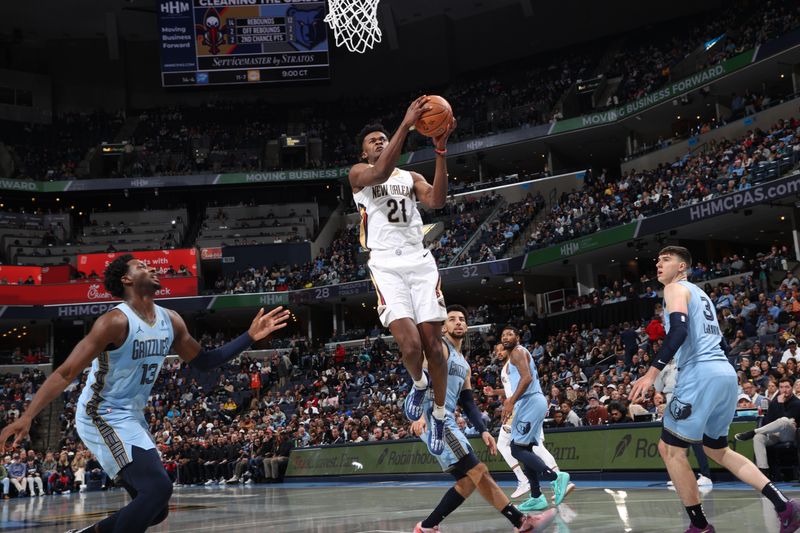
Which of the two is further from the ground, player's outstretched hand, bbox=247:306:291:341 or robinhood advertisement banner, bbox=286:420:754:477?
player's outstretched hand, bbox=247:306:291:341

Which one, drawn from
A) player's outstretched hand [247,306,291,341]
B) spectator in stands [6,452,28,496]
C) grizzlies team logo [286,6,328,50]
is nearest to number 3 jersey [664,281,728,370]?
player's outstretched hand [247,306,291,341]

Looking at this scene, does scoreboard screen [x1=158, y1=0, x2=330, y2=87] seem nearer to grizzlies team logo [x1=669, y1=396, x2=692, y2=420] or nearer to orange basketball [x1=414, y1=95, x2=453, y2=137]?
orange basketball [x1=414, y1=95, x2=453, y2=137]

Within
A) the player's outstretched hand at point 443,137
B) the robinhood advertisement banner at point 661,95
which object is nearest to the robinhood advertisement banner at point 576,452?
the player's outstretched hand at point 443,137

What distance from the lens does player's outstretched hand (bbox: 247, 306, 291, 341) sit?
6.21 metres

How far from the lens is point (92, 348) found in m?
5.35

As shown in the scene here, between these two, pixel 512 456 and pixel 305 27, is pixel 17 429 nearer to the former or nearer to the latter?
pixel 512 456

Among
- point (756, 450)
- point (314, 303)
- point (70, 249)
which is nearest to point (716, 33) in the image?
point (314, 303)

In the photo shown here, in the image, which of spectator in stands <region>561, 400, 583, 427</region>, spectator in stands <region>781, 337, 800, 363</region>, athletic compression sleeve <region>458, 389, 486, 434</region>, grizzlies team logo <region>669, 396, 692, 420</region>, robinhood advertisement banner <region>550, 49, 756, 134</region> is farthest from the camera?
robinhood advertisement banner <region>550, 49, 756, 134</region>

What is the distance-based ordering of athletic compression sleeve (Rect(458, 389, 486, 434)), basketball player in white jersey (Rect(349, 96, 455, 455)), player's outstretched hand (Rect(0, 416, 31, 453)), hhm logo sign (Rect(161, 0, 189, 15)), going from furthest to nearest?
hhm logo sign (Rect(161, 0, 189, 15)) < athletic compression sleeve (Rect(458, 389, 486, 434)) < basketball player in white jersey (Rect(349, 96, 455, 455)) < player's outstretched hand (Rect(0, 416, 31, 453))

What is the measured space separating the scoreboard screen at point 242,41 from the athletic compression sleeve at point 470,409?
35908 millimetres

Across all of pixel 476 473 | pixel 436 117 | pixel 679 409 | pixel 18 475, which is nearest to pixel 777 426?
pixel 679 409

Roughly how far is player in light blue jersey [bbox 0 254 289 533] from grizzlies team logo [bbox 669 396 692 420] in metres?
3.33

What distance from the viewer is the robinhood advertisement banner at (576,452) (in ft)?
44.7

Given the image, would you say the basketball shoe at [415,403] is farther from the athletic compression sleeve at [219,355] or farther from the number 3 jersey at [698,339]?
the number 3 jersey at [698,339]
